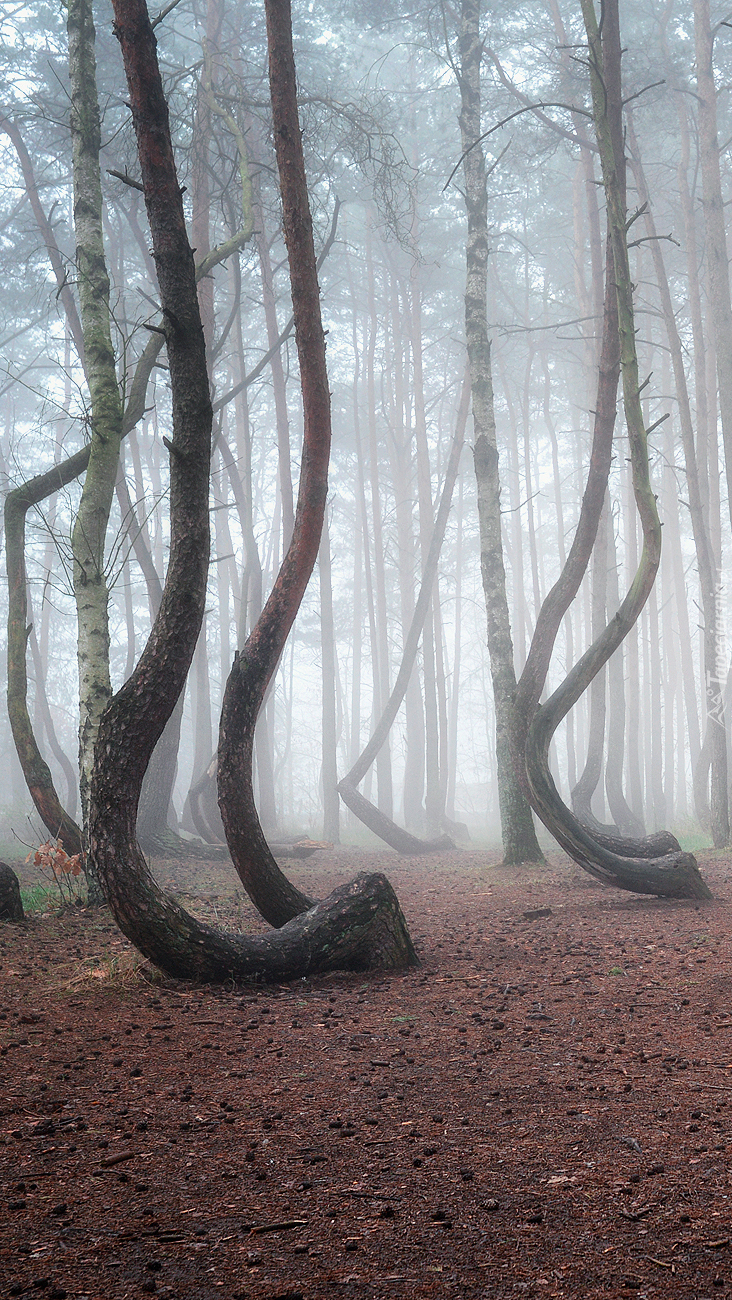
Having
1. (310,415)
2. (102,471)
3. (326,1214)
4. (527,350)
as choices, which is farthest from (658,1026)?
(527,350)

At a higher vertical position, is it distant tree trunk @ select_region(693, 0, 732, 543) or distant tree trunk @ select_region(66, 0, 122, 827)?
distant tree trunk @ select_region(693, 0, 732, 543)

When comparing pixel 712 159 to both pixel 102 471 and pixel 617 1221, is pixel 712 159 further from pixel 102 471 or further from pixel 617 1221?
pixel 617 1221

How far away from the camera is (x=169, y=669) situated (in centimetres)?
452

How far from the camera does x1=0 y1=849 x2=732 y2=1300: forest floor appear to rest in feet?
6.66

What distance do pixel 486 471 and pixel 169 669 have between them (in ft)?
26.5

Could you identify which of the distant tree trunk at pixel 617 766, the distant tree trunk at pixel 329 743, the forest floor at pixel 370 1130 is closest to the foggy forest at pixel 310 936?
the forest floor at pixel 370 1130

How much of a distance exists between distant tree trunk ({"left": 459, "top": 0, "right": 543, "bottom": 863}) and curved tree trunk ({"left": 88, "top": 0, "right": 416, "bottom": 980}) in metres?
5.93

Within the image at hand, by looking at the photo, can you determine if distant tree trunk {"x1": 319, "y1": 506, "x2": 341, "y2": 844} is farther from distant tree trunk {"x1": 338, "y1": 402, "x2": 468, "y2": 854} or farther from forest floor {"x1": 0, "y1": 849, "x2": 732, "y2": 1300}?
forest floor {"x1": 0, "y1": 849, "x2": 732, "y2": 1300}

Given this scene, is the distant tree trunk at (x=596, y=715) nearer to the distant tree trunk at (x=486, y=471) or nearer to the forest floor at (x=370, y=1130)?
the distant tree trunk at (x=486, y=471)

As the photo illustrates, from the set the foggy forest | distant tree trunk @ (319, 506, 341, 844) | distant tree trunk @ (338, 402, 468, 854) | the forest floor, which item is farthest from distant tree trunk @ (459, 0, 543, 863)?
distant tree trunk @ (319, 506, 341, 844)

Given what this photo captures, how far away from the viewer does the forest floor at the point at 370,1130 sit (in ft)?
6.66

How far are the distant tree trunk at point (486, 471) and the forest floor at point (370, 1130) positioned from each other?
17.1 ft

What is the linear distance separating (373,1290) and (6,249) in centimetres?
2108

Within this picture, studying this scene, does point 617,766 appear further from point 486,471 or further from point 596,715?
point 486,471
